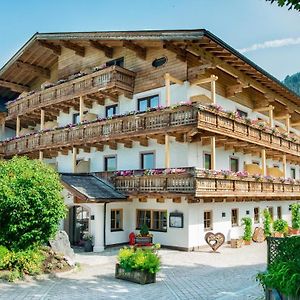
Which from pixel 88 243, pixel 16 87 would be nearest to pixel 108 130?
pixel 88 243

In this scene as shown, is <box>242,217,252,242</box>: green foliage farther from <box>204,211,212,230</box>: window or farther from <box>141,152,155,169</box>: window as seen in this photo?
<box>141,152,155,169</box>: window

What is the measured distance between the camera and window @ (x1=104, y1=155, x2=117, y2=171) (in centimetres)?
2652

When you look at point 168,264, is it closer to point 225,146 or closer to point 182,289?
point 182,289

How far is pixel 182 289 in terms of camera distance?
12.6 metres

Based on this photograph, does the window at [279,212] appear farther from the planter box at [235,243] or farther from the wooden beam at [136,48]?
the wooden beam at [136,48]

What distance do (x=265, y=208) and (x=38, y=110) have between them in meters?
18.8

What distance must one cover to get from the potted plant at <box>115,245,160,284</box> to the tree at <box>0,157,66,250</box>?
2966mm

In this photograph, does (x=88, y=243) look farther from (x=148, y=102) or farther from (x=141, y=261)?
(x=148, y=102)

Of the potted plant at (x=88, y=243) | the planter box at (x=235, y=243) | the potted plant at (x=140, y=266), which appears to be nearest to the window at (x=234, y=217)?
the planter box at (x=235, y=243)

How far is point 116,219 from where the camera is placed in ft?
76.9

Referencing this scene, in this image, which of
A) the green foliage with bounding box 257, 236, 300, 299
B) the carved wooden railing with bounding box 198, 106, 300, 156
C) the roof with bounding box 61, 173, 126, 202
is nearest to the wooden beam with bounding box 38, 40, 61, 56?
the roof with bounding box 61, 173, 126, 202

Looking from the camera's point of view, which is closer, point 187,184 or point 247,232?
point 187,184

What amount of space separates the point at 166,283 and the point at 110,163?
46.3 ft

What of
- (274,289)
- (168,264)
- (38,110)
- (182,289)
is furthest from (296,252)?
(38,110)
